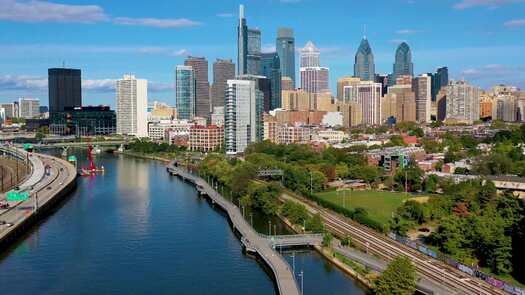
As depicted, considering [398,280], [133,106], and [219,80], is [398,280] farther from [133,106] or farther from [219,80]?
[219,80]

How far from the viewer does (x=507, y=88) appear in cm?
12175

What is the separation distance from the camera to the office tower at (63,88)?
106438 millimetres

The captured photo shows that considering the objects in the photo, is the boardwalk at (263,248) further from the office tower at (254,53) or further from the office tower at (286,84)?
the office tower at (286,84)

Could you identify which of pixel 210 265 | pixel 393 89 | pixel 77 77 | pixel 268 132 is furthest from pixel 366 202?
pixel 77 77

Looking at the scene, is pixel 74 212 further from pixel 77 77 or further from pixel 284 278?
pixel 77 77

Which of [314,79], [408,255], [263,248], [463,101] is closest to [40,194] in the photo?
[263,248]

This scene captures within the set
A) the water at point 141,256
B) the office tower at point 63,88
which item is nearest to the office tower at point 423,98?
the office tower at point 63,88

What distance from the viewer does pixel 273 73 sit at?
12075 cm

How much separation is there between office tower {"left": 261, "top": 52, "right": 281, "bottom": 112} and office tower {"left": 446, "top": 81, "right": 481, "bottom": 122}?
104 ft

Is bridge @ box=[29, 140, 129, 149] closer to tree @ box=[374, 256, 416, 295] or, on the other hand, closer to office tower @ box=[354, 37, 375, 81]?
tree @ box=[374, 256, 416, 295]

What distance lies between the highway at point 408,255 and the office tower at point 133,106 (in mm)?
62061

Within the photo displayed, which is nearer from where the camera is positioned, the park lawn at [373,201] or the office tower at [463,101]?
the park lawn at [373,201]

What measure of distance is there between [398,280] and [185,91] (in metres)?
93.2

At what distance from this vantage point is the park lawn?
2756cm
